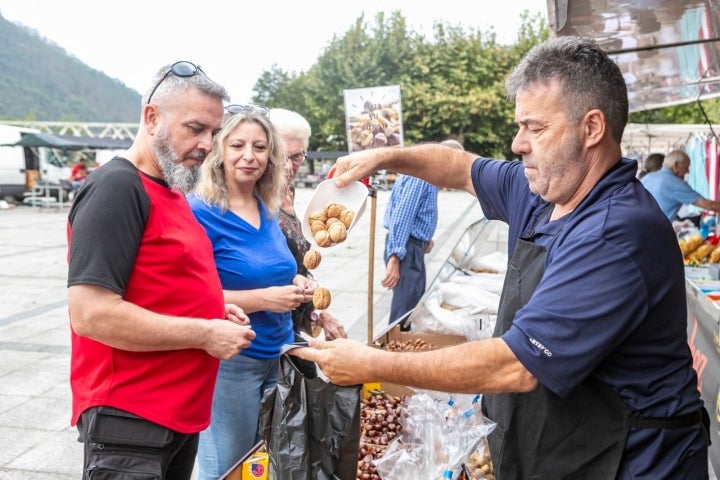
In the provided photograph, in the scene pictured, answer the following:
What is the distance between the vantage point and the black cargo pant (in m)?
1.81

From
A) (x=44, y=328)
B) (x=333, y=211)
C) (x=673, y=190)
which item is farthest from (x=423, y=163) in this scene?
(x=673, y=190)

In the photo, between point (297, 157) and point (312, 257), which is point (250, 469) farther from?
point (297, 157)

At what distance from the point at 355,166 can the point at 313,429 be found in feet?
3.23

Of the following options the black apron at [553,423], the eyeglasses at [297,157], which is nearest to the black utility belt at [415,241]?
the eyeglasses at [297,157]

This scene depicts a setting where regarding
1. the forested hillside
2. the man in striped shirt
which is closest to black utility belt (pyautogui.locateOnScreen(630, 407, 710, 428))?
the man in striped shirt

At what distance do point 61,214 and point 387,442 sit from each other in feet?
63.1

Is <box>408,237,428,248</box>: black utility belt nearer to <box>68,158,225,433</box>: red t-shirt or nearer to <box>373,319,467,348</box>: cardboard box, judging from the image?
<box>373,319,467,348</box>: cardboard box

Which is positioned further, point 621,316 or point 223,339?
point 223,339

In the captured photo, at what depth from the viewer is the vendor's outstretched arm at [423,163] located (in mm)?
2303

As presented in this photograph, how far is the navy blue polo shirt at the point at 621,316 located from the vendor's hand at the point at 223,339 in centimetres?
91

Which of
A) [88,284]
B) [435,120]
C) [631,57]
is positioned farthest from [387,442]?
[435,120]

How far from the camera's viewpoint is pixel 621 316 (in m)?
1.40

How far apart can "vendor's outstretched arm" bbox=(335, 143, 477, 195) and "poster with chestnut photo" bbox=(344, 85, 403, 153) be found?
2.18m

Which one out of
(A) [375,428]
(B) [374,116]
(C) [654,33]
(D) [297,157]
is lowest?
(A) [375,428]
